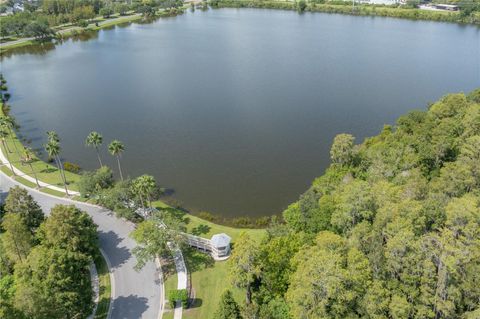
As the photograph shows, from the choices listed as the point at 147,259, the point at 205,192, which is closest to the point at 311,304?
the point at 147,259

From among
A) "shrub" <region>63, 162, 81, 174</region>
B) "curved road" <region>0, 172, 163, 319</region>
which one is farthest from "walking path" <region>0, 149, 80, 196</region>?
"shrub" <region>63, 162, 81, 174</region>

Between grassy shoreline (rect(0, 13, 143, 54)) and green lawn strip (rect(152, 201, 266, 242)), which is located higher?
grassy shoreline (rect(0, 13, 143, 54))

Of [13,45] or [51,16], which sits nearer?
[13,45]

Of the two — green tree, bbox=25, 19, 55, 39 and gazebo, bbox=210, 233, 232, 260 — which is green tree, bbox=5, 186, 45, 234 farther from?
green tree, bbox=25, 19, 55, 39

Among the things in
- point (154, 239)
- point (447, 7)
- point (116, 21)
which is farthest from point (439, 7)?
point (154, 239)

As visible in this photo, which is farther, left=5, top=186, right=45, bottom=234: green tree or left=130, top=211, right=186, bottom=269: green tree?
left=5, top=186, right=45, bottom=234: green tree

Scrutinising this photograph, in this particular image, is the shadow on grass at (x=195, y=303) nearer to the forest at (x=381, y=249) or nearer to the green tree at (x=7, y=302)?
the forest at (x=381, y=249)

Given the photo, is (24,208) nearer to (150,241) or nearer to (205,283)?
(150,241)
